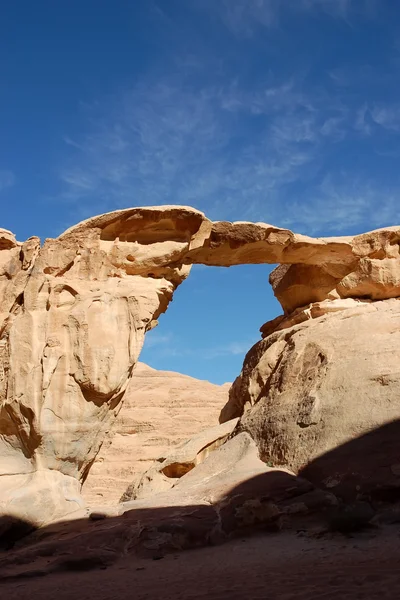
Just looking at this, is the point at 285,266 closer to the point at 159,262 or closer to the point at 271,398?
the point at 159,262

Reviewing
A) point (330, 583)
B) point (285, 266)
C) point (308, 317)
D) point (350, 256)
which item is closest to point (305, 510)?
point (330, 583)

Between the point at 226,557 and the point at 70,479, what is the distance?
5.44 metres

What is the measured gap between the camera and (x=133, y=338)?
1340cm

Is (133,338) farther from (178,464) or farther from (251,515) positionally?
(251,515)

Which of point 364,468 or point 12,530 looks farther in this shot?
point 12,530

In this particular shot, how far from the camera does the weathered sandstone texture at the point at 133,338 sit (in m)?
11.2

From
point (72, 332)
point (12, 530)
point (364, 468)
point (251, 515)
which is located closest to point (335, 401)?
point (364, 468)

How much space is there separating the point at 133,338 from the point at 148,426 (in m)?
15.1

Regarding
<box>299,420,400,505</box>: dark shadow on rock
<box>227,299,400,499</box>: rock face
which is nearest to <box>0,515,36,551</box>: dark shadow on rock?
<box>227,299,400,499</box>: rock face

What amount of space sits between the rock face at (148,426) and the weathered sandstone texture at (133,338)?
10292 millimetres

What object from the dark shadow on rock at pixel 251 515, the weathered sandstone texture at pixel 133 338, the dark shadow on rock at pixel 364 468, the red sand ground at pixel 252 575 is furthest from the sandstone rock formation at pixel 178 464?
the red sand ground at pixel 252 575

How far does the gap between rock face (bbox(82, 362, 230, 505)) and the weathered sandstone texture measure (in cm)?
1029

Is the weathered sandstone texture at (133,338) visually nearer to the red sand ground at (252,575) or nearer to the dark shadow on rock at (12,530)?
the dark shadow on rock at (12,530)

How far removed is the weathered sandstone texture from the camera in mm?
11156
